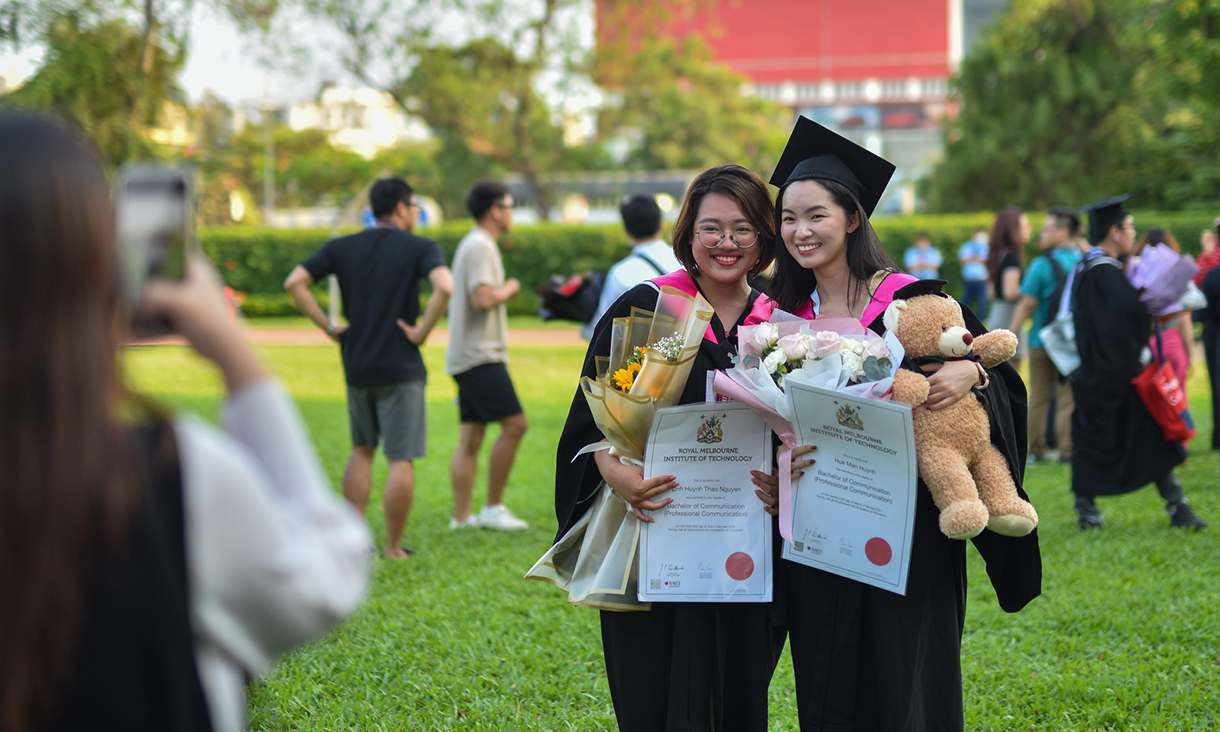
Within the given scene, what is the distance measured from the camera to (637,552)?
2.78m

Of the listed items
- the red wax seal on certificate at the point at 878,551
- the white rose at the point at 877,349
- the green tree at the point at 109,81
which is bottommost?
the red wax seal on certificate at the point at 878,551

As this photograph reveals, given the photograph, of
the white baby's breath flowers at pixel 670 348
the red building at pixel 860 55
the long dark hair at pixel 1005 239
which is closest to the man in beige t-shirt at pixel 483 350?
the white baby's breath flowers at pixel 670 348

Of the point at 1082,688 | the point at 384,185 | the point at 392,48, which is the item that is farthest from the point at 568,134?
the point at 1082,688

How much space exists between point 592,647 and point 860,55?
82.3 meters

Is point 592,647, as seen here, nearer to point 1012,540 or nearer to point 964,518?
point 1012,540

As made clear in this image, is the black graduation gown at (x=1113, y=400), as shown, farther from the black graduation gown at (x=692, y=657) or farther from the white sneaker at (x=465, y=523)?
the black graduation gown at (x=692, y=657)

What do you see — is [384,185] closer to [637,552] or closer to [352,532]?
[637,552]

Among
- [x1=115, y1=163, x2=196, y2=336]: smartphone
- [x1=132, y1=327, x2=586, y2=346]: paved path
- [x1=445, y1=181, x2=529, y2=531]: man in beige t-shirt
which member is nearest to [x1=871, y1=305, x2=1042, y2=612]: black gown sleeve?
[x1=115, y1=163, x2=196, y2=336]: smartphone

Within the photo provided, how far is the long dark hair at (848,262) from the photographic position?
9.02 ft

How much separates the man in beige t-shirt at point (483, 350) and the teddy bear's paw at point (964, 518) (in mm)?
4203

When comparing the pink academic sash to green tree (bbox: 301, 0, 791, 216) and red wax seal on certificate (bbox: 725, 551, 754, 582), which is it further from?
green tree (bbox: 301, 0, 791, 216)

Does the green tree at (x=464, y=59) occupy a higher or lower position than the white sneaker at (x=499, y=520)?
higher

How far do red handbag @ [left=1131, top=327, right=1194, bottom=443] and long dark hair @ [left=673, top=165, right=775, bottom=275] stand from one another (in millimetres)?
4512

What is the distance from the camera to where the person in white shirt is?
19.2 feet
